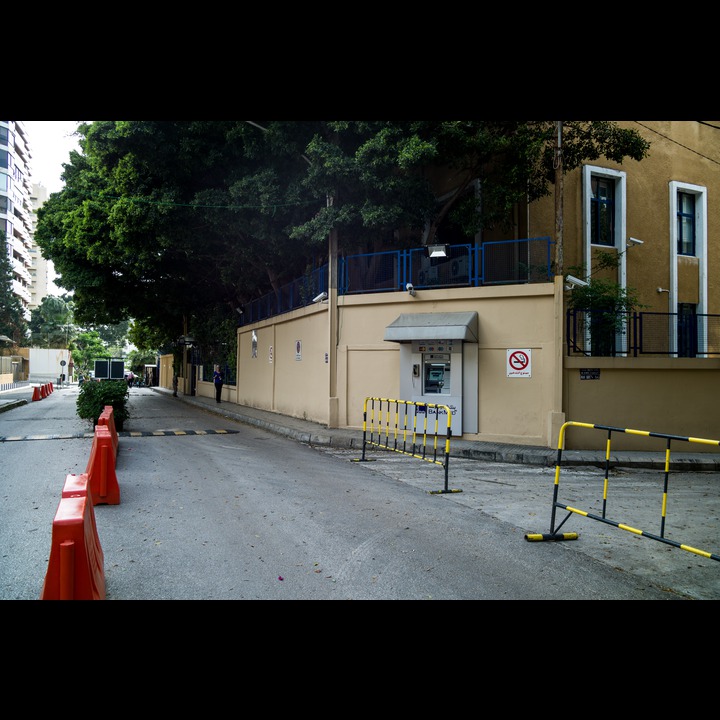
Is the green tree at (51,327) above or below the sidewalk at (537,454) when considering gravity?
above

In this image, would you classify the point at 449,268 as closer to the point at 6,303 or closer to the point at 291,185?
the point at 291,185

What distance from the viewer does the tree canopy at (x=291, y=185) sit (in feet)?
49.3

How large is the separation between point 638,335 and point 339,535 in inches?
410

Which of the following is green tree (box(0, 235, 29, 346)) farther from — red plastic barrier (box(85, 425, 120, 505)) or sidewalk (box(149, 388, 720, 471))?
red plastic barrier (box(85, 425, 120, 505))

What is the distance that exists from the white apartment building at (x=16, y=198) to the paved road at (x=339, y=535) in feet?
230

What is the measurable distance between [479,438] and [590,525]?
6.95 metres

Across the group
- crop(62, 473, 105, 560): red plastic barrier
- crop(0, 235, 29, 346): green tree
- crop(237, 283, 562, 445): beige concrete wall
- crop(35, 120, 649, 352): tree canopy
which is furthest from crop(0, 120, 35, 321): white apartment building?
crop(62, 473, 105, 560): red plastic barrier

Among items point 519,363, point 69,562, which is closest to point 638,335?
point 519,363

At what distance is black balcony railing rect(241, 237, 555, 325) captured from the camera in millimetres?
14164

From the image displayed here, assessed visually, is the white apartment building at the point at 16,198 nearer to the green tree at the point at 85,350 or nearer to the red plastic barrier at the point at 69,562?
the green tree at the point at 85,350

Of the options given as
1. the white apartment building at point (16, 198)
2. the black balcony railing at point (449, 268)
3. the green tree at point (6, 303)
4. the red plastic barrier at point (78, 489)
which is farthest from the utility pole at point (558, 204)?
the white apartment building at point (16, 198)

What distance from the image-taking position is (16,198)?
79.2m
